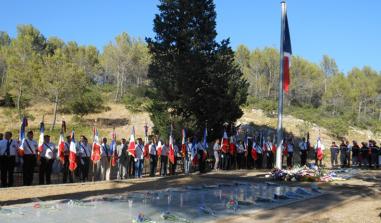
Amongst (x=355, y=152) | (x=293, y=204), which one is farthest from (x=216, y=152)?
(x=355, y=152)

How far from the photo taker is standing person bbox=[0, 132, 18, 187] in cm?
1278

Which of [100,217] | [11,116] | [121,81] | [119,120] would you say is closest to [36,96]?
[11,116]

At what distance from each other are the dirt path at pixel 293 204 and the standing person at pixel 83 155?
148 centimetres

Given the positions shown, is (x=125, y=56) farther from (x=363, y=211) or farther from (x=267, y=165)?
(x=363, y=211)

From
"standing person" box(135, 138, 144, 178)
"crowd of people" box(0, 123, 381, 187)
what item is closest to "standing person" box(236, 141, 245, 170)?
"crowd of people" box(0, 123, 381, 187)

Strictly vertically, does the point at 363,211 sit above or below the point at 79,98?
below

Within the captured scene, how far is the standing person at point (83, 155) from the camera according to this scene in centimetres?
1499

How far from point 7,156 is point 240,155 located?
1223 centimetres

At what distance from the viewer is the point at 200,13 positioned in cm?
2359

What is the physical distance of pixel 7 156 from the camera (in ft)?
42.0

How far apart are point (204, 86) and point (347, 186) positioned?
996 cm

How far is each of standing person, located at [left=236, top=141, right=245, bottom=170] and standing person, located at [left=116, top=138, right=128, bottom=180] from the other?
6.71 metres

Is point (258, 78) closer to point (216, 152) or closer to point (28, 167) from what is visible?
point (216, 152)

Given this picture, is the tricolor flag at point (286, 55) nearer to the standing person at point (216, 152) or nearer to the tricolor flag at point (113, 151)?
the standing person at point (216, 152)
